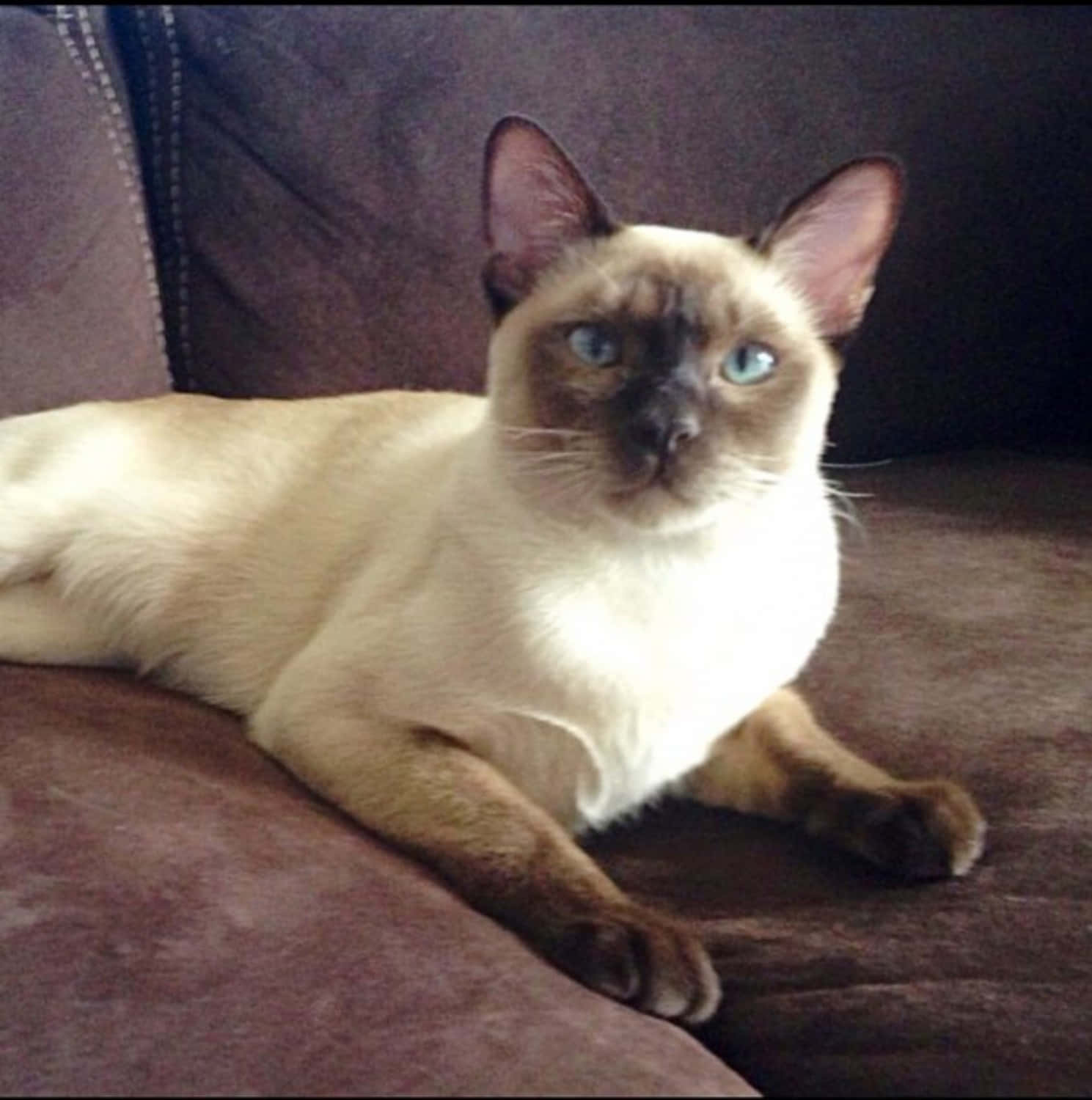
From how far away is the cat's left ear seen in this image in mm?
1206

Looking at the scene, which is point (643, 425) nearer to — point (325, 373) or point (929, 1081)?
point (929, 1081)

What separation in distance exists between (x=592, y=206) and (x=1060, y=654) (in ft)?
2.15

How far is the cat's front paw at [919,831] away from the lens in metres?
1.14

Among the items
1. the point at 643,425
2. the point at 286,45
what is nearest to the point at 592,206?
the point at 643,425

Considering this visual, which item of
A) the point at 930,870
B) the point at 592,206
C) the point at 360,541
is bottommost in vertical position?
the point at 930,870

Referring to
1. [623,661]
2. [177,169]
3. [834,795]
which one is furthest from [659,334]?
[177,169]

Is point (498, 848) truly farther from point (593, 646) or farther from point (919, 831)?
point (919, 831)

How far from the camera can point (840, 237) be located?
4.09 feet

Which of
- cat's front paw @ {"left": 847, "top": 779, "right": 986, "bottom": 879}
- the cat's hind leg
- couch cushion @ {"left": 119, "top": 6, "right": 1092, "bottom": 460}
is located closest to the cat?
cat's front paw @ {"left": 847, "top": 779, "right": 986, "bottom": 879}

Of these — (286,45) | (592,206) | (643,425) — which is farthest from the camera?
(286,45)

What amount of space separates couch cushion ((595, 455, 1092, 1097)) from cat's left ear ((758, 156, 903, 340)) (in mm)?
387

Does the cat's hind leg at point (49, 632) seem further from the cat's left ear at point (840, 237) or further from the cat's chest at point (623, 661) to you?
the cat's left ear at point (840, 237)

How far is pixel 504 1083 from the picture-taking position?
2.72ft

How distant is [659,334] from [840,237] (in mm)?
198
